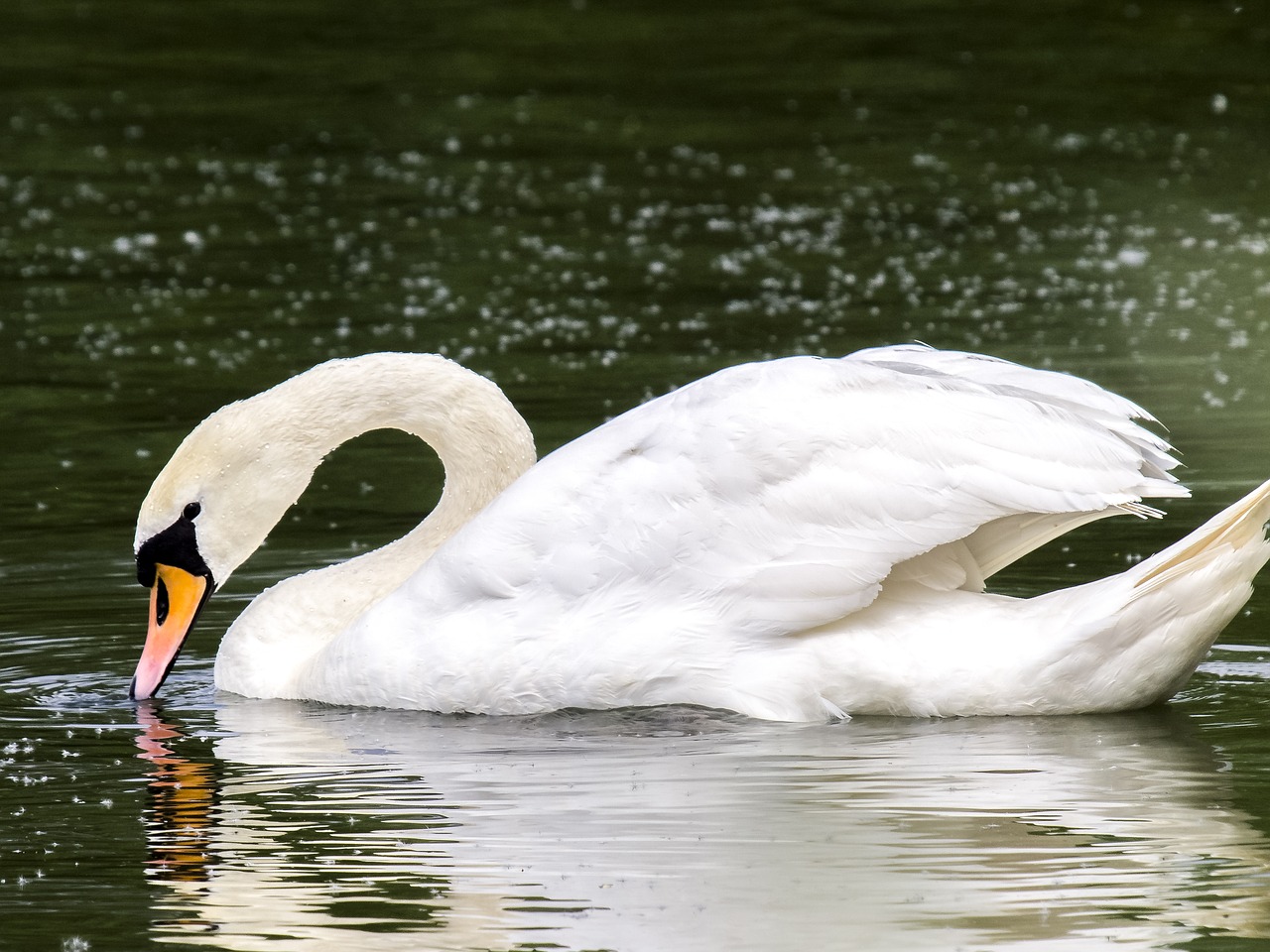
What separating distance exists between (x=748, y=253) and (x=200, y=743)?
886 cm

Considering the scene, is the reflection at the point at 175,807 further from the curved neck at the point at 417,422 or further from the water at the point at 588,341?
the curved neck at the point at 417,422

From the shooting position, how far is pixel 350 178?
18.2m

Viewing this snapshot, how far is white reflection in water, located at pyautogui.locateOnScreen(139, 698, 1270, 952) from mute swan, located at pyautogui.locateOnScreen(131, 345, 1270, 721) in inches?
4.8

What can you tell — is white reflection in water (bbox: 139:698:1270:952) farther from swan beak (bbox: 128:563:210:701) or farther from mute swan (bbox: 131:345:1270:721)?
swan beak (bbox: 128:563:210:701)

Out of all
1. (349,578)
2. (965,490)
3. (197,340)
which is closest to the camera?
(965,490)

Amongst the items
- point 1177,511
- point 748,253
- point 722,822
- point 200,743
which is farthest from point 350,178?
point 722,822

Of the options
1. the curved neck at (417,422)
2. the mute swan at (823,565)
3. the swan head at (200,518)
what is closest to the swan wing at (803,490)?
the mute swan at (823,565)

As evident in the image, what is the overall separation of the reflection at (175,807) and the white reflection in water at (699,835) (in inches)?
0.5

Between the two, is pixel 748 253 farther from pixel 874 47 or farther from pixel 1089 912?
pixel 1089 912

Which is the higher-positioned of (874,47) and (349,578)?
(874,47)

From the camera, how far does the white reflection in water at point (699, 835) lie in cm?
501

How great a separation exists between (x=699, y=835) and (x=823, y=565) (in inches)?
44.3

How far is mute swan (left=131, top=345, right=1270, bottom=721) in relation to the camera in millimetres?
6453

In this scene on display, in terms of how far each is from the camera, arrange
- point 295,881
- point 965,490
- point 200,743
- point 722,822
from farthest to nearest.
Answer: point 200,743 → point 965,490 → point 722,822 → point 295,881
